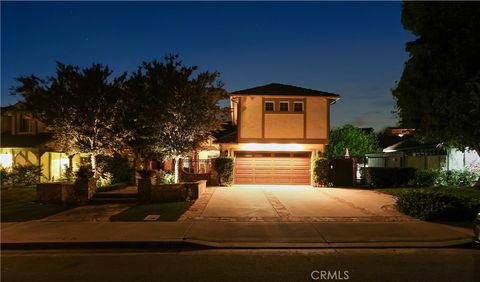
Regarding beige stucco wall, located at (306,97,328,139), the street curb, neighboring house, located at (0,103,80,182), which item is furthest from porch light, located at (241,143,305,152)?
the street curb

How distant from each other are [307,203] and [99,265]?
9769 mm

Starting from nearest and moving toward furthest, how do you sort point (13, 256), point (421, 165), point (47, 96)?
1. point (13, 256)
2. point (47, 96)
3. point (421, 165)

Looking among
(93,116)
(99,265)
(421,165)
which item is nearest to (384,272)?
(99,265)

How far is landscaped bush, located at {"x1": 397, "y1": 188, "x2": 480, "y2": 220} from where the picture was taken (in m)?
12.2

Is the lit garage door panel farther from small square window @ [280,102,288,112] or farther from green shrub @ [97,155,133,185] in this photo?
green shrub @ [97,155,133,185]

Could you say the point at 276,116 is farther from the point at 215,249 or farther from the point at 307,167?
the point at 215,249

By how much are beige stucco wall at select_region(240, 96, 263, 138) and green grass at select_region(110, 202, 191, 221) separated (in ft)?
29.2

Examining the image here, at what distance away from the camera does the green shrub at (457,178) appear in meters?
21.5

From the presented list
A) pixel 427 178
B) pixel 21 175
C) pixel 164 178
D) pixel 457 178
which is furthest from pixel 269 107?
pixel 21 175

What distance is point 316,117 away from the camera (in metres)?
24.0

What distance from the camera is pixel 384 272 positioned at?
24.0ft

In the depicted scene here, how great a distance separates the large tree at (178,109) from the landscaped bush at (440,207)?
28.6 feet

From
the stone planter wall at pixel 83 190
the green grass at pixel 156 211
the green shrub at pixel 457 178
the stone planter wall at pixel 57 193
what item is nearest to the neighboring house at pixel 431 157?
the green shrub at pixel 457 178

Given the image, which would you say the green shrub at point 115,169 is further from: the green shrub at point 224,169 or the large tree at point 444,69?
the large tree at point 444,69
